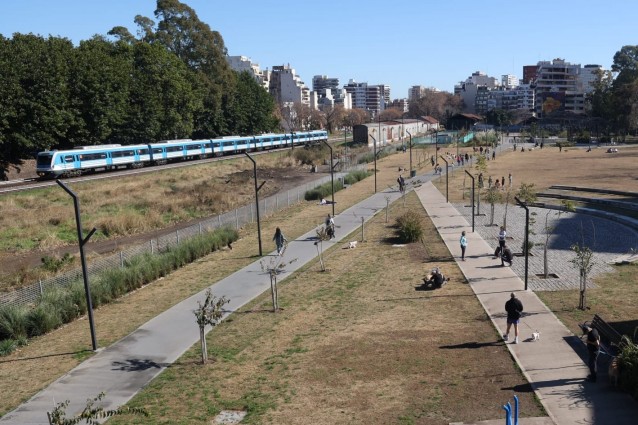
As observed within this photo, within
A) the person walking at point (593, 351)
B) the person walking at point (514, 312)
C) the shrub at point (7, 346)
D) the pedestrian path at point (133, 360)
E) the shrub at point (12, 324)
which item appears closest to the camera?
the person walking at point (593, 351)

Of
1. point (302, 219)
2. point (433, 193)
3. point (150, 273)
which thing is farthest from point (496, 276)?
point (433, 193)

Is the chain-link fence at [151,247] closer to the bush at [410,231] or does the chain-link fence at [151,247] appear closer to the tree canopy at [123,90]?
the bush at [410,231]

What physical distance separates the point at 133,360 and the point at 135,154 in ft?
150

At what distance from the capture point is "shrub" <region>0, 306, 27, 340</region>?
17.2 m

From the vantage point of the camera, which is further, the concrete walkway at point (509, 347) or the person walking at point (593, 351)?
→ the person walking at point (593, 351)

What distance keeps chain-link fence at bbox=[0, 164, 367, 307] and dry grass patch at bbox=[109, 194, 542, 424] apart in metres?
7.23

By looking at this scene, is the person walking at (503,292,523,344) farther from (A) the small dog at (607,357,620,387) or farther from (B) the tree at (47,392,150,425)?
(B) the tree at (47,392,150,425)

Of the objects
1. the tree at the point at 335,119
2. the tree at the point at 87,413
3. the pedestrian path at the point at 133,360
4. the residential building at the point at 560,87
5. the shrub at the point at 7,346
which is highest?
the residential building at the point at 560,87

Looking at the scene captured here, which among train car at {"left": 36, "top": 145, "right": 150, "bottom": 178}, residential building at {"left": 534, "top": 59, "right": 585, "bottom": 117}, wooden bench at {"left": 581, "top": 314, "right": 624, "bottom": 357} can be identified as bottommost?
wooden bench at {"left": 581, "top": 314, "right": 624, "bottom": 357}

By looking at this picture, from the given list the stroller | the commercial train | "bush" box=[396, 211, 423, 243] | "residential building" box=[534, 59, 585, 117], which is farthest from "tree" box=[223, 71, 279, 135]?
"residential building" box=[534, 59, 585, 117]

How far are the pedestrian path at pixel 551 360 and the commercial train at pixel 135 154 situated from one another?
3660 cm

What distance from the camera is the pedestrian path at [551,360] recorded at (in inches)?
425

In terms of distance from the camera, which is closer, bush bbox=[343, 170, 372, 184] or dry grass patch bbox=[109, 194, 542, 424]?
dry grass patch bbox=[109, 194, 542, 424]

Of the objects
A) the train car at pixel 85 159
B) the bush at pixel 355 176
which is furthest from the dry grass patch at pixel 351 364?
the bush at pixel 355 176
